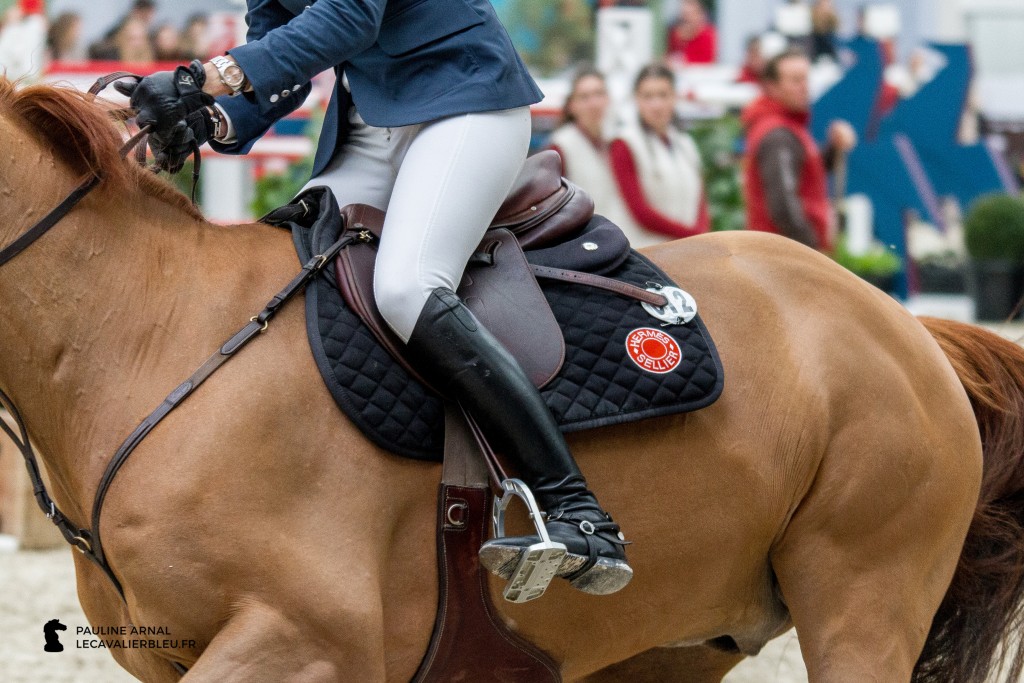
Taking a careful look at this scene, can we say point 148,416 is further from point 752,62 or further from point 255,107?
point 752,62

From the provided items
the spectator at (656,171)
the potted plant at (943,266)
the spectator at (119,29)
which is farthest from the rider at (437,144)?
the potted plant at (943,266)

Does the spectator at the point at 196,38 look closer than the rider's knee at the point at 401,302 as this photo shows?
No

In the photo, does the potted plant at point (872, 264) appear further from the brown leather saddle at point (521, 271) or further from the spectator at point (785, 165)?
the brown leather saddle at point (521, 271)

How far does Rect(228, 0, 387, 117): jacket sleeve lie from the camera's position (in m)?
2.64

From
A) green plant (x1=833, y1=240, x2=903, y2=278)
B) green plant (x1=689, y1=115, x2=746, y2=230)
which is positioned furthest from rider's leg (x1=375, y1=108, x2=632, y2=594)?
green plant (x1=833, y1=240, x2=903, y2=278)

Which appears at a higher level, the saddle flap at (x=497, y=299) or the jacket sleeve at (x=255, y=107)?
the jacket sleeve at (x=255, y=107)

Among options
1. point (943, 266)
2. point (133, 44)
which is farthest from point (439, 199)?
point (943, 266)

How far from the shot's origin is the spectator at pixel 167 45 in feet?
37.3

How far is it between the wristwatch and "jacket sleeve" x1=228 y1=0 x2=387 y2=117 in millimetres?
15

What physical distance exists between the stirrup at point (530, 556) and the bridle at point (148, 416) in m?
0.63

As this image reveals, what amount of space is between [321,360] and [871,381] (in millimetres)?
1429

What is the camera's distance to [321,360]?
267 cm

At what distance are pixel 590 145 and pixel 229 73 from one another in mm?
4582

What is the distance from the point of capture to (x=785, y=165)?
6.96 meters
